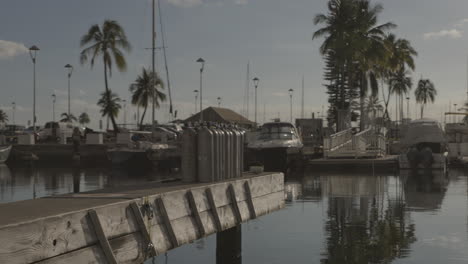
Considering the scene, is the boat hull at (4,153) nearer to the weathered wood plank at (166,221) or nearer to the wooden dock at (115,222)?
the wooden dock at (115,222)

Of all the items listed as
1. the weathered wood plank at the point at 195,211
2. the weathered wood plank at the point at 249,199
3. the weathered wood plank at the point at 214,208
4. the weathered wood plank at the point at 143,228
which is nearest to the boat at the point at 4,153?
the weathered wood plank at the point at 249,199

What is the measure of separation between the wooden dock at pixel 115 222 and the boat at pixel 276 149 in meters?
28.2

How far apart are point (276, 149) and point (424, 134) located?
9.98 m

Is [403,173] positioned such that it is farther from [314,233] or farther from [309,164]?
[314,233]

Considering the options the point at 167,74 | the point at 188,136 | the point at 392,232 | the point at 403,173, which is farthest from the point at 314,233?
the point at 167,74

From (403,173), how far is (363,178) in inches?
175

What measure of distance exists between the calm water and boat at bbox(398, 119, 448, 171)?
10.4 m

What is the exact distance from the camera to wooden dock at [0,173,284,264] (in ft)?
17.0

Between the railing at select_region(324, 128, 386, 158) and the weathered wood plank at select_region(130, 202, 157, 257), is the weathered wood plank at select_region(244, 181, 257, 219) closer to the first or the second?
the weathered wood plank at select_region(130, 202, 157, 257)

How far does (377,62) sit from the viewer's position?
5106cm

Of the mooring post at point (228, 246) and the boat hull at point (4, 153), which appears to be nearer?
the mooring post at point (228, 246)

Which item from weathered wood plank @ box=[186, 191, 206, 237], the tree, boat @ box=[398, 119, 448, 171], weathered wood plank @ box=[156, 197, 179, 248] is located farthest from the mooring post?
the tree

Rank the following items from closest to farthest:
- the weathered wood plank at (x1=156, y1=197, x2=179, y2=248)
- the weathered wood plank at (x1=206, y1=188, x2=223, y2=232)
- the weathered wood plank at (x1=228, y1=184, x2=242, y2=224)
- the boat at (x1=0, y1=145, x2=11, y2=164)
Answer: the weathered wood plank at (x1=156, y1=197, x2=179, y2=248) → the weathered wood plank at (x1=206, y1=188, x2=223, y2=232) → the weathered wood plank at (x1=228, y1=184, x2=242, y2=224) → the boat at (x1=0, y1=145, x2=11, y2=164)

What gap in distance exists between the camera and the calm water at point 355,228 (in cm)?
1141
